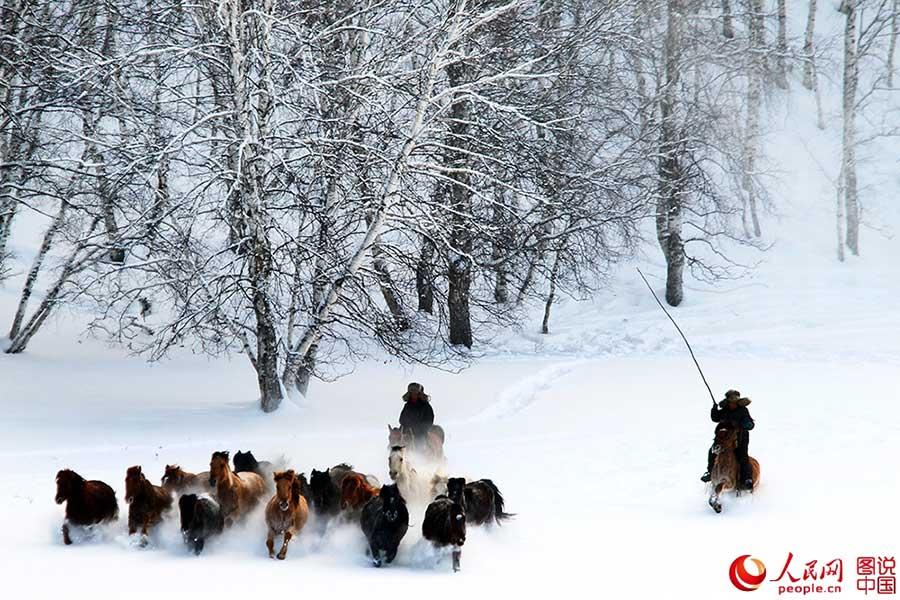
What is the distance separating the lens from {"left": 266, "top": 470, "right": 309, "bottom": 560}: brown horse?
25.9 ft

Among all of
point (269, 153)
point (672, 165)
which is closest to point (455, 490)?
point (269, 153)

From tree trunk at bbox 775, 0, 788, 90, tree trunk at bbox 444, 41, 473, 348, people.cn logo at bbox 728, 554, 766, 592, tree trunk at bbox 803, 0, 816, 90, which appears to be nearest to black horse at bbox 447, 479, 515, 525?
people.cn logo at bbox 728, 554, 766, 592

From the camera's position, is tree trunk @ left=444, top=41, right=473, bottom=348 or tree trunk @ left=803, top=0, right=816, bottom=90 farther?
tree trunk @ left=803, top=0, right=816, bottom=90

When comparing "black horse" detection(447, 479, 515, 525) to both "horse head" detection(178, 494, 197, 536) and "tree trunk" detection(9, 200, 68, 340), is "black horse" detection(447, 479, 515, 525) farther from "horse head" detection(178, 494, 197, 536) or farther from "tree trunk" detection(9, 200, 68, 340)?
"tree trunk" detection(9, 200, 68, 340)

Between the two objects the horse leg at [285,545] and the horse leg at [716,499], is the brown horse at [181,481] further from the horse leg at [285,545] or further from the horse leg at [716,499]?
the horse leg at [716,499]

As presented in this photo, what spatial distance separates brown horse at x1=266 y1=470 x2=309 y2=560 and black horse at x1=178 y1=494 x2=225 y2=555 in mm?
474

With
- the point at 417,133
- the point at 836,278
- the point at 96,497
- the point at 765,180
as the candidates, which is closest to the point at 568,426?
the point at 417,133

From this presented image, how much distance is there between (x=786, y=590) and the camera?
772cm

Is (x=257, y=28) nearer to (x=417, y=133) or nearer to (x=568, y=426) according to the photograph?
(x=417, y=133)

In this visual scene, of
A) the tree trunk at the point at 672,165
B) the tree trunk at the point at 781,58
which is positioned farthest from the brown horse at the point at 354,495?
the tree trunk at the point at 781,58

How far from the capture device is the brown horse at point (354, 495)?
8422 millimetres

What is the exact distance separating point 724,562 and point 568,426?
7.79 meters

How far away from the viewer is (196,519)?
7941 mm

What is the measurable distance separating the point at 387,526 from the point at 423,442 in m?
4.12
